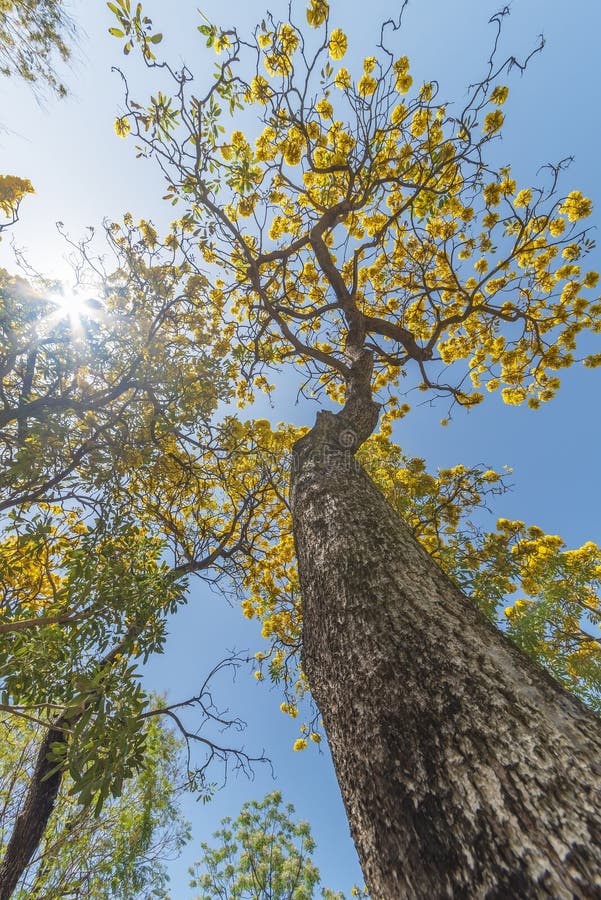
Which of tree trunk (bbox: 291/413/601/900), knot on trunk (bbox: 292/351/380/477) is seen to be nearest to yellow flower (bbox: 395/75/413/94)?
knot on trunk (bbox: 292/351/380/477)

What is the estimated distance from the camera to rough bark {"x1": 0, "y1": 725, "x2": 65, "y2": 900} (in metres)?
3.73

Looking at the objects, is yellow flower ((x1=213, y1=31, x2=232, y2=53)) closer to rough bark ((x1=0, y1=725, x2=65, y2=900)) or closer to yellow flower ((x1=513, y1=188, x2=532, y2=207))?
yellow flower ((x1=513, y1=188, x2=532, y2=207))

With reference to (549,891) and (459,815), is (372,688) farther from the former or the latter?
(549,891)

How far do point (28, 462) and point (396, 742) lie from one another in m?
3.48

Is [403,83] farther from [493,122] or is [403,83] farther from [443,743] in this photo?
[443,743]

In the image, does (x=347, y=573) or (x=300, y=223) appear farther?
(x=300, y=223)

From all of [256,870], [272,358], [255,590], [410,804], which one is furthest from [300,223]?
[256,870]

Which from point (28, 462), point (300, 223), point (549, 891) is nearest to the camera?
point (549, 891)

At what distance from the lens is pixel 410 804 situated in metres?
0.91

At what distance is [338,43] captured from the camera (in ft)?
14.7

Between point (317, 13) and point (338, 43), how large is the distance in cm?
56

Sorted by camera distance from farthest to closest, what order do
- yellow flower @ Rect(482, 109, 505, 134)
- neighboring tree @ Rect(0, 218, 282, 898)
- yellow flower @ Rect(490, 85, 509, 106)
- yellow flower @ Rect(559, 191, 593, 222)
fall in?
yellow flower @ Rect(559, 191, 593, 222), yellow flower @ Rect(482, 109, 505, 134), yellow flower @ Rect(490, 85, 509, 106), neighboring tree @ Rect(0, 218, 282, 898)

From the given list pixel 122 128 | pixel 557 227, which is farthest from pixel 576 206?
pixel 122 128

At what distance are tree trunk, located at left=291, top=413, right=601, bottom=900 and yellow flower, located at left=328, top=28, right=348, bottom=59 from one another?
6152 mm
